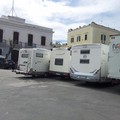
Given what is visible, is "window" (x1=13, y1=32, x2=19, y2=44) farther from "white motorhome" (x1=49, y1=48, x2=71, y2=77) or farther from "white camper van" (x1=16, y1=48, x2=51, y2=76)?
"white motorhome" (x1=49, y1=48, x2=71, y2=77)

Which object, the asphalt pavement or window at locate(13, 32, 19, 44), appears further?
window at locate(13, 32, 19, 44)

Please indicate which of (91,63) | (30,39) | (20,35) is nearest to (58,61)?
(91,63)

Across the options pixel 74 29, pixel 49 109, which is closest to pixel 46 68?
pixel 49 109

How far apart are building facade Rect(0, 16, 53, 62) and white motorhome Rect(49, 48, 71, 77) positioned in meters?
22.4

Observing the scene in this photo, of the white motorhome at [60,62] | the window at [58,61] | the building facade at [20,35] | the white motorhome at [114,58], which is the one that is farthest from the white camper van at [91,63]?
the building facade at [20,35]

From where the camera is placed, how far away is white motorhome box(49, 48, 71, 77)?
2075 centimetres

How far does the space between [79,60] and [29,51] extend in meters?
5.72

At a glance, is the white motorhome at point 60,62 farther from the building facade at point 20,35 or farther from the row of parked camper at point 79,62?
the building facade at point 20,35

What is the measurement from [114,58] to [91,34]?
99.4ft

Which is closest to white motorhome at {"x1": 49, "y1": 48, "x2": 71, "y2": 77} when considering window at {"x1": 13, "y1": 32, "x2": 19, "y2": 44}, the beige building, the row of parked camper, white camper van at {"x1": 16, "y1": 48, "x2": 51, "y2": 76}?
the row of parked camper

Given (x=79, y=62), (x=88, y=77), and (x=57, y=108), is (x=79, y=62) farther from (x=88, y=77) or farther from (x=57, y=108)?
(x=57, y=108)

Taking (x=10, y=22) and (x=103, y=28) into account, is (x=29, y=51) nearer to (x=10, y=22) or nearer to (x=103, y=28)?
(x=10, y=22)

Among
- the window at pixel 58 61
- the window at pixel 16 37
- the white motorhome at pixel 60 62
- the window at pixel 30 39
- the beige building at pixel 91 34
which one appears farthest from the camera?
the window at pixel 30 39

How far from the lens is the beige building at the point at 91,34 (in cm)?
4503
